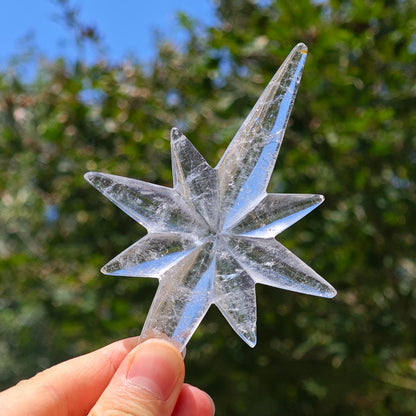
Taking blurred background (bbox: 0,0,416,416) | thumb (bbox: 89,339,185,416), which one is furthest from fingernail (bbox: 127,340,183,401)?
blurred background (bbox: 0,0,416,416)

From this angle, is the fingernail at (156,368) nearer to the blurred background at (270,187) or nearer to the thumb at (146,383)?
the thumb at (146,383)

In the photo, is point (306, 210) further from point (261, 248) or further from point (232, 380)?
point (232, 380)

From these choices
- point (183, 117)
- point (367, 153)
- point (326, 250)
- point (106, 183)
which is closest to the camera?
point (106, 183)

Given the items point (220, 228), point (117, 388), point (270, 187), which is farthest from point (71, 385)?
point (270, 187)

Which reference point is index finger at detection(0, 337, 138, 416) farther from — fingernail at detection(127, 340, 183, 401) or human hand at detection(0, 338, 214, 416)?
fingernail at detection(127, 340, 183, 401)

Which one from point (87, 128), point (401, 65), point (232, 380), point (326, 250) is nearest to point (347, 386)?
point (232, 380)

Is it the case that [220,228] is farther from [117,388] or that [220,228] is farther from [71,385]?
[71,385]
